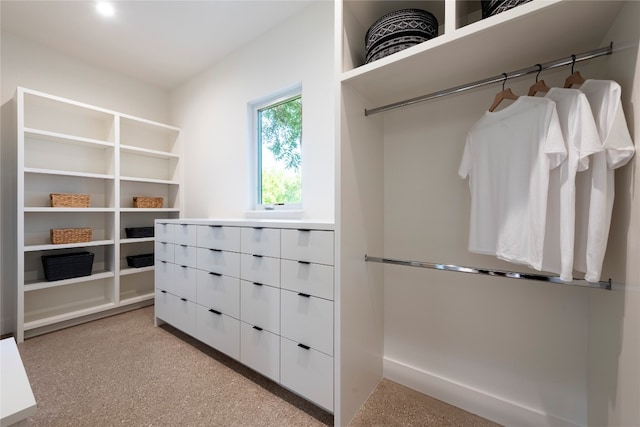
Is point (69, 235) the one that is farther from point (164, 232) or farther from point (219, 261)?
point (219, 261)

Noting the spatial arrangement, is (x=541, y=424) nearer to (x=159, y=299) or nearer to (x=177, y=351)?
(x=177, y=351)

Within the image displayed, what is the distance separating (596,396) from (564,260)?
2.11ft

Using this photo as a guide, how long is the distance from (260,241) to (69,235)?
2.09 meters

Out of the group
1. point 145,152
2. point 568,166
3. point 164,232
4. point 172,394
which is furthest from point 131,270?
point 568,166

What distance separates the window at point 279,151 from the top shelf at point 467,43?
2.95ft

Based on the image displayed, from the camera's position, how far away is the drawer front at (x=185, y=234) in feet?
6.52

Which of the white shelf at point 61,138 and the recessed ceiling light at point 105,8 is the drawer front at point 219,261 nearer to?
the white shelf at point 61,138

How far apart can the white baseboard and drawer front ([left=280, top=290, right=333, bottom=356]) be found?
0.64 metres

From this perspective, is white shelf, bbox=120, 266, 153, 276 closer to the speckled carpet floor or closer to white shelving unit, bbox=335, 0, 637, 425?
the speckled carpet floor

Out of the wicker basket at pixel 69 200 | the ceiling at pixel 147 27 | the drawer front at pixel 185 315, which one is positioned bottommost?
the drawer front at pixel 185 315

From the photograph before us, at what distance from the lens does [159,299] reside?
2.33 metres

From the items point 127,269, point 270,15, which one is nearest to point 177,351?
point 127,269

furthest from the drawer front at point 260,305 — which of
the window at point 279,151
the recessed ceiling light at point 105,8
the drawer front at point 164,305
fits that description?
the recessed ceiling light at point 105,8

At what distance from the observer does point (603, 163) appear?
840mm
